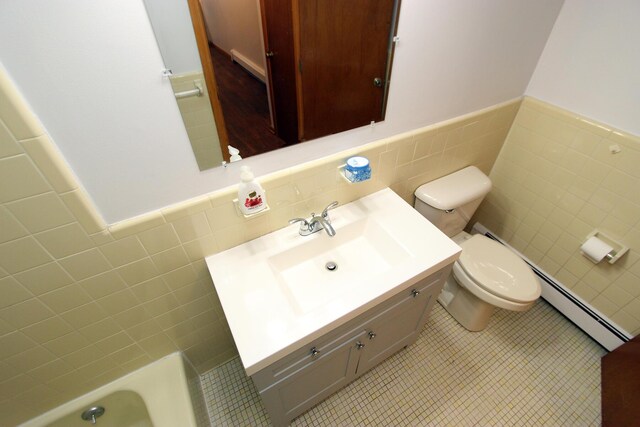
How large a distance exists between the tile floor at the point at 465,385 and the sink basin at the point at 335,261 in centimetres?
75

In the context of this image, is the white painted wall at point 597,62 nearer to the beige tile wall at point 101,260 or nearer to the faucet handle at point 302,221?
the beige tile wall at point 101,260

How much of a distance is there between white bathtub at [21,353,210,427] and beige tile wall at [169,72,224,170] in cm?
93

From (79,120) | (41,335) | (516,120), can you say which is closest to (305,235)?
(79,120)

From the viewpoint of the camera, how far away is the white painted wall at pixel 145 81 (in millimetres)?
612

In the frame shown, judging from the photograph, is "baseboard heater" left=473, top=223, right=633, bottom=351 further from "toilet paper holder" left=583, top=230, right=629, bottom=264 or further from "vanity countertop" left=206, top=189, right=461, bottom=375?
"vanity countertop" left=206, top=189, right=461, bottom=375

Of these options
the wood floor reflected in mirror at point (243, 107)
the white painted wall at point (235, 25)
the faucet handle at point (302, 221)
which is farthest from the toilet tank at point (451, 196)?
the white painted wall at point (235, 25)

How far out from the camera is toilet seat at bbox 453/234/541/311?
1.45m

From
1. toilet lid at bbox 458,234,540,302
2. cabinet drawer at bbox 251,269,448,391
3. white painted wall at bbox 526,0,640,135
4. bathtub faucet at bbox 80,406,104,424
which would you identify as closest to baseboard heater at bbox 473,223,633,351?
toilet lid at bbox 458,234,540,302

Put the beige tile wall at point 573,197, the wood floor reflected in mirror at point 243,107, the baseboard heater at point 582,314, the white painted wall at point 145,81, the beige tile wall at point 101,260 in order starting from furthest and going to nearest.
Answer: the baseboard heater at point 582,314, the beige tile wall at point 573,197, the wood floor reflected in mirror at point 243,107, the beige tile wall at point 101,260, the white painted wall at point 145,81

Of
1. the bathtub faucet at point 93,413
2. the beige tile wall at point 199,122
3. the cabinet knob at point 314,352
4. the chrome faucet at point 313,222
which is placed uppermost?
the beige tile wall at point 199,122

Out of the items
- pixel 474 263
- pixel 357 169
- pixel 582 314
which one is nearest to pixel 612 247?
pixel 582 314

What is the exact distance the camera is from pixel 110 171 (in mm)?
797

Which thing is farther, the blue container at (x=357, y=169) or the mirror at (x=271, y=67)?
the blue container at (x=357, y=169)

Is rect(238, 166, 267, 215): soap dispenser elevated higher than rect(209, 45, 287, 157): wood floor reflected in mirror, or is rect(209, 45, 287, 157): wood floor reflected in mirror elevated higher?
rect(209, 45, 287, 157): wood floor reflected in mirror
